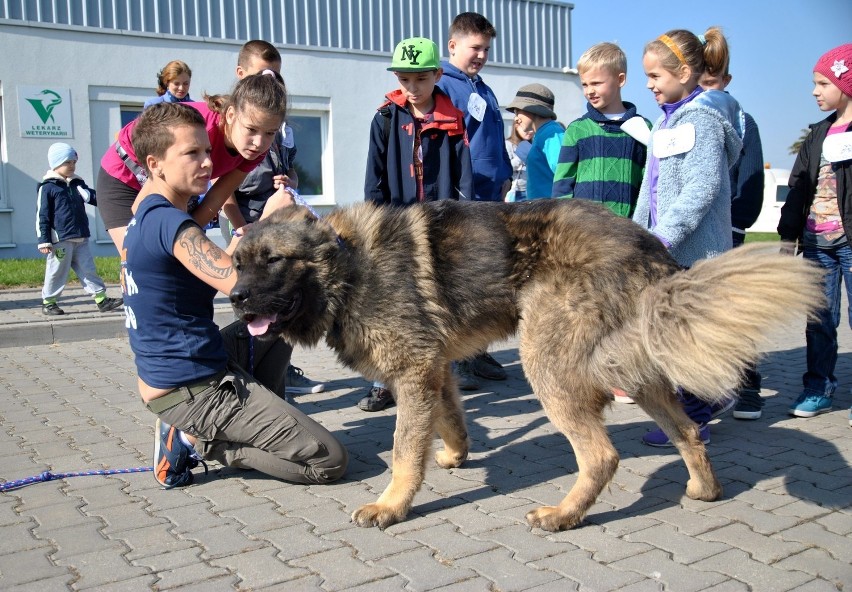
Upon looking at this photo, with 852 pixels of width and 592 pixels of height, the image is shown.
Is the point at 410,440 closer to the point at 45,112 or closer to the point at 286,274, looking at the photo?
the point at 286,274

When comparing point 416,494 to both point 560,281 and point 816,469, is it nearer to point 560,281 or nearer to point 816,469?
point 560,281

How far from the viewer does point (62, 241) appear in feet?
32.2

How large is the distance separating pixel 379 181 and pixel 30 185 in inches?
468

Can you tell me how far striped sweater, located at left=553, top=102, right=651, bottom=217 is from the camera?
5.26 metres

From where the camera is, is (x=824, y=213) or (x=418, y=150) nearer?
(x=824, y=213)

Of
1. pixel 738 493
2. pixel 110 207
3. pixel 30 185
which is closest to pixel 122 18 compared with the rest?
pixel 30 185

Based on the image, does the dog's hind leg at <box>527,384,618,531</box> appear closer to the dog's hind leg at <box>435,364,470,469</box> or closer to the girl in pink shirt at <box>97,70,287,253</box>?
the dog's hind leg at <box>435,364,470,469</box>

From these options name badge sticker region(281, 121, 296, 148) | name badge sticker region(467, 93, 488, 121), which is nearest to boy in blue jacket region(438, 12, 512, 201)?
name badge sticker region(467, 93, 488, 121)

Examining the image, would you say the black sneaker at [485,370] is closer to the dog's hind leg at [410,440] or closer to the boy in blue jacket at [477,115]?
the boy in blue jacket at [477,115]

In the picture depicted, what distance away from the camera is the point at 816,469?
425 cm

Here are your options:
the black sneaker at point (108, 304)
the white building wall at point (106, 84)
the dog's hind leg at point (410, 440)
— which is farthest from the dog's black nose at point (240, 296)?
the white building wall at point (106, 84)

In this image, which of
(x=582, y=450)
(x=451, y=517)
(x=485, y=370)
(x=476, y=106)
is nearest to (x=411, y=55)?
(x=476, y=106)

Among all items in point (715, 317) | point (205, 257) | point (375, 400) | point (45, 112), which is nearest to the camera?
point (715, 317)

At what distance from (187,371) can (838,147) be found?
4.32 m
